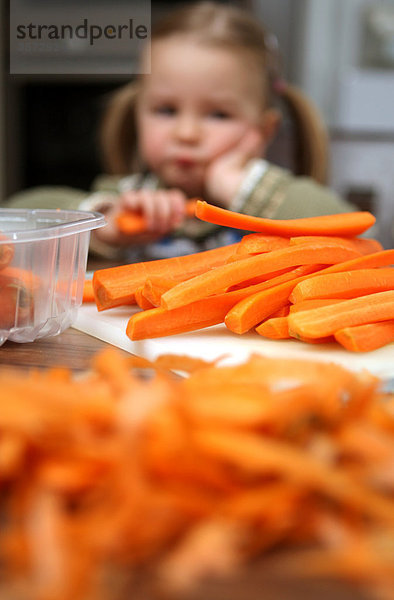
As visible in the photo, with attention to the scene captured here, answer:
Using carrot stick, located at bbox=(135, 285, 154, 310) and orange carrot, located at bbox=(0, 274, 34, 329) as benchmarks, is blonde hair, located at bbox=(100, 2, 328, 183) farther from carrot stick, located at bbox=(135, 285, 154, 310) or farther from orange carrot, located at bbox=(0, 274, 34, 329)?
orange carrot, located at bbox=(0, 274, 34, 329)

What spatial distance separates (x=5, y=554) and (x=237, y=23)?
2.14 meters

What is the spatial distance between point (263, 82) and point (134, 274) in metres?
1.54

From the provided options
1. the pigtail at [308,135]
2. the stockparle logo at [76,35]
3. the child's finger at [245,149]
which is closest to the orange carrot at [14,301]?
the child's finger at [245,149]

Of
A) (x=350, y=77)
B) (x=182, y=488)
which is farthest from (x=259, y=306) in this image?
(x=350, y=77)

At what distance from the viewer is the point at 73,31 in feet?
10.1

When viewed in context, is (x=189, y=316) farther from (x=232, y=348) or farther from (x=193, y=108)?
(x=193, y=108)

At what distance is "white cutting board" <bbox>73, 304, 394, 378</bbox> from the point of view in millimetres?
797

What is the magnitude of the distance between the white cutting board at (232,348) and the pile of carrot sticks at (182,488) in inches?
12.2

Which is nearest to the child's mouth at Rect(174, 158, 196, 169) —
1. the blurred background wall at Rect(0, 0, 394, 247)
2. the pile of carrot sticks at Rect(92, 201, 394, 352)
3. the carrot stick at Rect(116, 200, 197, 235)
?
the carrot stick at Rect(116, 200, 197, 235)

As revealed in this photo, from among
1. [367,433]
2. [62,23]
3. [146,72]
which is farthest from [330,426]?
[62,23]

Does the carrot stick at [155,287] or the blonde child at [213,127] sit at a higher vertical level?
the blonde child at [213,127]

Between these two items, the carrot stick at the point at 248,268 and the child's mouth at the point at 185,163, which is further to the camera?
the child's mouth at the point at 185,163

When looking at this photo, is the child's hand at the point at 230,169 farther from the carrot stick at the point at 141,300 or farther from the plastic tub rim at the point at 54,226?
the carrot stick at the point at 141,300

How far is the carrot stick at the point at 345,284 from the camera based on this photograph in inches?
33.7
